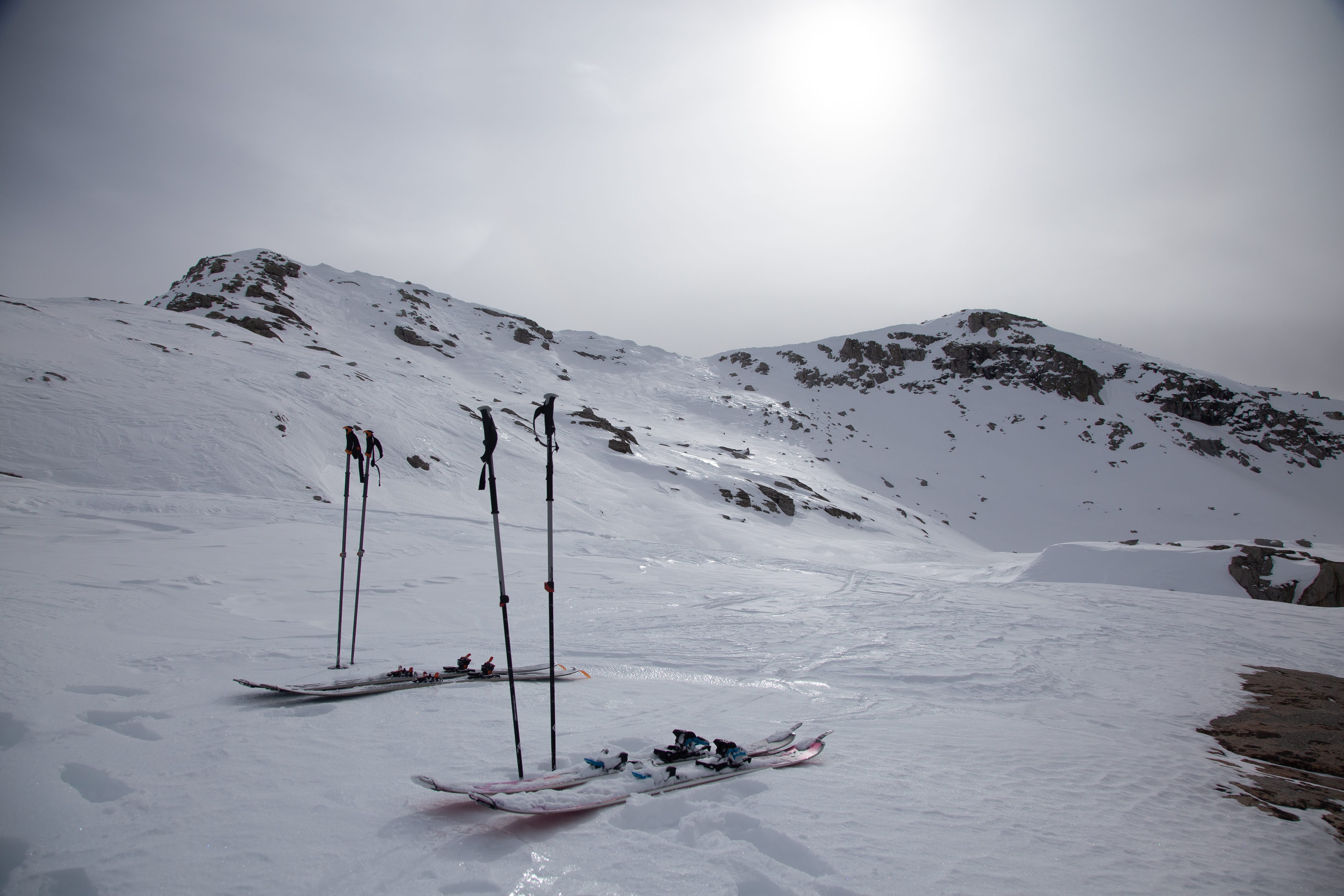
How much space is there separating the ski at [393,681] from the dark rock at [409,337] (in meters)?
58.2

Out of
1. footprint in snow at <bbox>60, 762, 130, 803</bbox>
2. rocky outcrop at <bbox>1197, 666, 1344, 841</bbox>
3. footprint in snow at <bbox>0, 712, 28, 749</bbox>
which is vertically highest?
footprint in snow at <bbox>0, 712, 28, 749</bbox>

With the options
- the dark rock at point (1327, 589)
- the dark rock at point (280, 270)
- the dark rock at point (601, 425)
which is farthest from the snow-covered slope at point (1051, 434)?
the dark rock at point (280, 270)

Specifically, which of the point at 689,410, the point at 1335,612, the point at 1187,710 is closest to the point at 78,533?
the point at 1187,710

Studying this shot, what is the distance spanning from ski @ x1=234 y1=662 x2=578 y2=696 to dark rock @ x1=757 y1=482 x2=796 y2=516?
1194 inches

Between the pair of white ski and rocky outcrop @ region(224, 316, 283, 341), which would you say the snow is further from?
rocky outcrop @ region(224, 316, 283, 341)

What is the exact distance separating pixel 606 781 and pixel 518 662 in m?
3.73

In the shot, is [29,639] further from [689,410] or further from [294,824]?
[689,410]

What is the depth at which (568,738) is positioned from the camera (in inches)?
205

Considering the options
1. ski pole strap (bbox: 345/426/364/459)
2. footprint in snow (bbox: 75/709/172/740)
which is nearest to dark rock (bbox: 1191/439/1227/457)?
ski pole strap (bbox: 345/426/364/459)

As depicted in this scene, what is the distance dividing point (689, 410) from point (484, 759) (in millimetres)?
60947

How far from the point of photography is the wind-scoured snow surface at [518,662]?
3.38 meters

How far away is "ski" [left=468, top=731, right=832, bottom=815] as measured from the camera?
362 cm

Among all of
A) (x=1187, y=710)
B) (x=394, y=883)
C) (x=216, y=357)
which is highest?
(x=216, y=357)

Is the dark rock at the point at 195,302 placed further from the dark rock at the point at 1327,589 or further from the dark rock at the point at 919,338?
the dark rock at the point at 919,338
